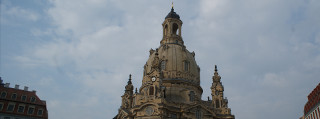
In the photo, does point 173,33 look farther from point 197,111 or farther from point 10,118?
point 10,118

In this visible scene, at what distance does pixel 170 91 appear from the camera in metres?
57.1

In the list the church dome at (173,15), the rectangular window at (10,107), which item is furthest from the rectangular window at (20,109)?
the church dome at (173,15)

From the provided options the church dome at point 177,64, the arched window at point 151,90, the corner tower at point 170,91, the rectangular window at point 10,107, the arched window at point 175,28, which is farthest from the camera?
the arched window at point 175,28

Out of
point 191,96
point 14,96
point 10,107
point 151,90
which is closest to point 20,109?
point 10,107

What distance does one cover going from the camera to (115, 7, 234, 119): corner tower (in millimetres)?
51094

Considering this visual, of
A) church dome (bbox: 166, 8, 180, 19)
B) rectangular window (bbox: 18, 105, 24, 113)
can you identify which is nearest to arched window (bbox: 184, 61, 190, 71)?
church dome (bbox: 166, 8, 180, 19)

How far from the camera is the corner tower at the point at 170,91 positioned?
168ft

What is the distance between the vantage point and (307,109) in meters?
49.6

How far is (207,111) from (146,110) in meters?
12.9

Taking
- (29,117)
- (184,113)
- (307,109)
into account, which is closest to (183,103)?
(184,113)

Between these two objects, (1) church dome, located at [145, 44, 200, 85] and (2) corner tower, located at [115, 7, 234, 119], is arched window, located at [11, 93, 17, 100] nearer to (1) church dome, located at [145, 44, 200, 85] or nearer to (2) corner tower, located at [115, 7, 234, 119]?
(2) corner tower, located at [115, 7, 234, 119]

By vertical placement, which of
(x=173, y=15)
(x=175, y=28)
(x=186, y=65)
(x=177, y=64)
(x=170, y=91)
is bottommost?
(x=170, y=91)

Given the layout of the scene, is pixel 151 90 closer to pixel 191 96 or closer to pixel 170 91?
pixel 170 91

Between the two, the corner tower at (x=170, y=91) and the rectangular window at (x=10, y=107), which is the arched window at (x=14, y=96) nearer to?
the rectangular window at (x=10, y=107)
